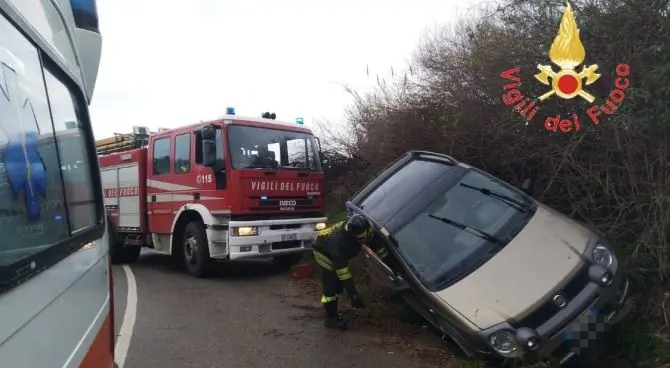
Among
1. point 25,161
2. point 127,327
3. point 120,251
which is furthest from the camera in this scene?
point 120,251

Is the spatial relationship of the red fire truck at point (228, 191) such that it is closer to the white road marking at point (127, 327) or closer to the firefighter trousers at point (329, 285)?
the white road marking at point (127, 327)

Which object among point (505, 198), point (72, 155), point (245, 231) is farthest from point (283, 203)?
point (72, 155)

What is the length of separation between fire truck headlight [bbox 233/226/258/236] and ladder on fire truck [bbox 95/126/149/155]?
12.2 ft

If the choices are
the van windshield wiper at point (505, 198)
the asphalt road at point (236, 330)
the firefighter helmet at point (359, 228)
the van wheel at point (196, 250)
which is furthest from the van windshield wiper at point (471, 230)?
the van wheel at point (196, 250)

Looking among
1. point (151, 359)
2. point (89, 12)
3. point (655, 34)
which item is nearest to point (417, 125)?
point (655, 34)

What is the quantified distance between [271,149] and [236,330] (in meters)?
3.74

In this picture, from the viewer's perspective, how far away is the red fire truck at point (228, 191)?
8.70 m

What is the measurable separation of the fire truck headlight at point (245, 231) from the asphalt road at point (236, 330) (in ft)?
2.67

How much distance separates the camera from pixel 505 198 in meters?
5.41

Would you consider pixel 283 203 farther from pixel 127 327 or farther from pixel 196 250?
pixel 127 327

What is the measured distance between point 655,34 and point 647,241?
2026 millimetres

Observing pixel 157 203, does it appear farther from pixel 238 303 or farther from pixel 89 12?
pixel 89 12

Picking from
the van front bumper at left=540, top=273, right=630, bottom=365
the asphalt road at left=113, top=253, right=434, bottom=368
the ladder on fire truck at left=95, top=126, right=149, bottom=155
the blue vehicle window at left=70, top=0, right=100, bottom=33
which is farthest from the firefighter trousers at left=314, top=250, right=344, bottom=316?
the ladder on fire truck at left=95, top=126, right=149, bottom=155

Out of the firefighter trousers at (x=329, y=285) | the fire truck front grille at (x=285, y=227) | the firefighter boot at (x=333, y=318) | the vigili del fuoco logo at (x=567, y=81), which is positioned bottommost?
the firefighter boot at (x=333, y=318)
